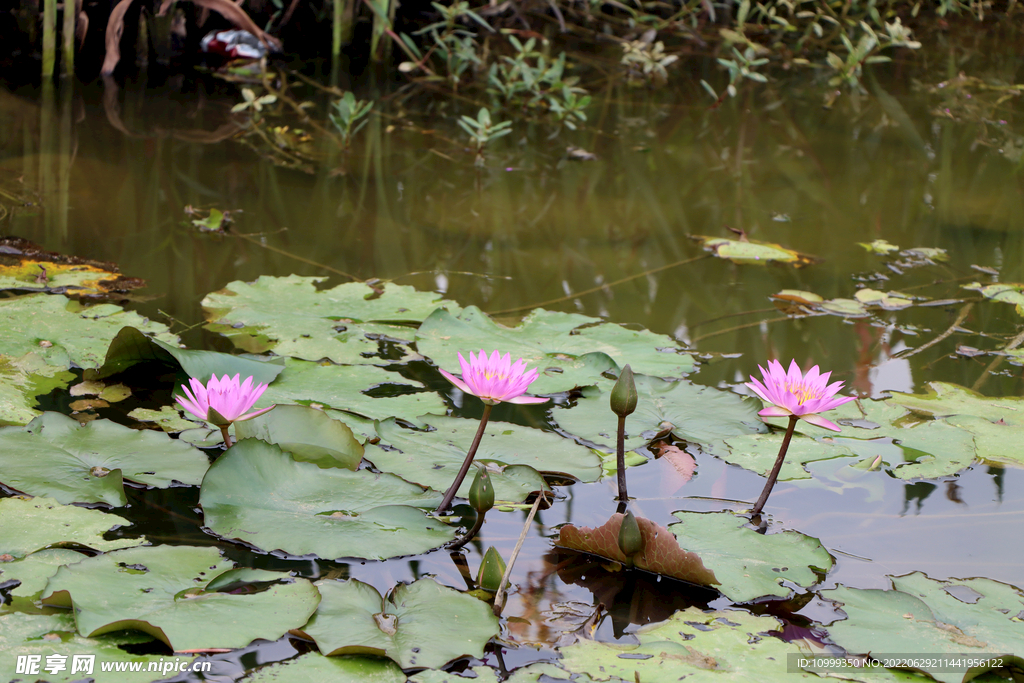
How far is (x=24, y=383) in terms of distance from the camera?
4.51 feet

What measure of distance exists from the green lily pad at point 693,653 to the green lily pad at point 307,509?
0.88 ft

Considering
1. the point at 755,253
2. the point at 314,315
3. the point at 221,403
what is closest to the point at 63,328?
the point at 314,315

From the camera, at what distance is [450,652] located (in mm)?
876

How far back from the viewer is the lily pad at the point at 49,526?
976mm

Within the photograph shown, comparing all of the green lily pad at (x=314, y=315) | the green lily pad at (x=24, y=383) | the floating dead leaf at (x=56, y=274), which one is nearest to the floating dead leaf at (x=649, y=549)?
the green lily pad at (x=314, y=315)

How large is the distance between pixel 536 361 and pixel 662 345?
1.04ft

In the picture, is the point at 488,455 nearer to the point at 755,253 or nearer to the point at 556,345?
the point at 556,345

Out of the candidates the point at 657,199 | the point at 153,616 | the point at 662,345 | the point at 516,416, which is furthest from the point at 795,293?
the point at 153,616

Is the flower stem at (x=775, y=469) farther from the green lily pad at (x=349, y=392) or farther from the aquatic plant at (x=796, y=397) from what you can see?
the green lily pad at (x=349, y=392)

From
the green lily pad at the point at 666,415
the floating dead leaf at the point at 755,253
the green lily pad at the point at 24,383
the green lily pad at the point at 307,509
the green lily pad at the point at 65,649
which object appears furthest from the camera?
the floating dead leaf at the point at 755,253

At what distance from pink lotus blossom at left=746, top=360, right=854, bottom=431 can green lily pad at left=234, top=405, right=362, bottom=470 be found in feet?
1.99

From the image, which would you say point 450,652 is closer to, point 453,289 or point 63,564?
point 63,564

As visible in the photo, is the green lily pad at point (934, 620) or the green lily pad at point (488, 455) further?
the green lily pad at point (488, 455)

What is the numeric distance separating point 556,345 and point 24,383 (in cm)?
100
